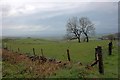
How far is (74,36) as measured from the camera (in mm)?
104812

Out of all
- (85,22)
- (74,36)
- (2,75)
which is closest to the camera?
(2,75)

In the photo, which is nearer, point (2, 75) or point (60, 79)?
point (60, 79)

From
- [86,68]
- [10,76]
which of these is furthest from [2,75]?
[86,68]

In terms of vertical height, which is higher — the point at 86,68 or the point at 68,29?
the point at 68,29

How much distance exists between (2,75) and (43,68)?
Result: 2.83 metres

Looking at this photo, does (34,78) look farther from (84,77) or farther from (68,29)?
(68,29)

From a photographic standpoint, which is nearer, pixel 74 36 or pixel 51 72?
pixel 51 72

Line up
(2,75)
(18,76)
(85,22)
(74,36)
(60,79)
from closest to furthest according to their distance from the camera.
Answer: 1. (60,79)
2. (18,76)
3. (2,75)
4. (74,36)
5. (85,22)

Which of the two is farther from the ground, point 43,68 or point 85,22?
point 85,22

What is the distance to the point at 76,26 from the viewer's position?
10844 cm

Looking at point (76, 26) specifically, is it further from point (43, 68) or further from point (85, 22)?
point (43, 68)

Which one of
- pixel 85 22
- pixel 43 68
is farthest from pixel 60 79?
pixel 85 22

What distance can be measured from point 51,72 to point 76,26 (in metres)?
92.8

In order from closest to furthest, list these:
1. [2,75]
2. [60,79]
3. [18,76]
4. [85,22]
A: [60,79] < [18,76] < [2,75] < [85,22]
